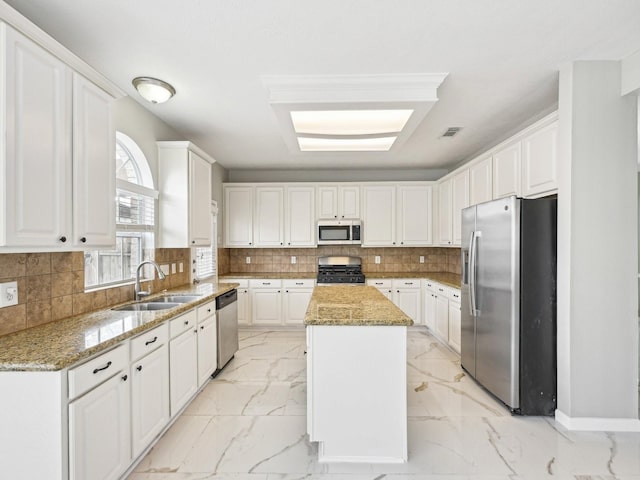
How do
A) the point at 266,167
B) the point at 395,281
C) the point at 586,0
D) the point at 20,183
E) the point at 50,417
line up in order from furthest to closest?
the point at 266,167, the point at 395,281, the point at 586,0, the point at 20,183, the point at 50,417

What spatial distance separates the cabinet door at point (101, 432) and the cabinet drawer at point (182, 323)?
57 centimetres

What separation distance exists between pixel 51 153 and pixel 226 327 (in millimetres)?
2311

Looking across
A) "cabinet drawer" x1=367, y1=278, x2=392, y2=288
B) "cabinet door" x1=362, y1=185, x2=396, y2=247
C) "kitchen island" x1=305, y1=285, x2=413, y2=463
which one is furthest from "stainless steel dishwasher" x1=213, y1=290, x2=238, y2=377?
"cabinet door" x1=362, y1=185, x2=396, y2=247

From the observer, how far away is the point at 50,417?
4.56 feet

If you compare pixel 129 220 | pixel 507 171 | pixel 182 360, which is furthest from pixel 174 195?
pixel 507 171

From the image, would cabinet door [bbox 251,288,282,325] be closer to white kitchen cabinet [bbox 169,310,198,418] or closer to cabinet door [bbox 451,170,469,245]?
white kitchen cabinet [bbox 169,310,198,418]

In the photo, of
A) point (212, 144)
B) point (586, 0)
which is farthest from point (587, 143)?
point (212, 144)

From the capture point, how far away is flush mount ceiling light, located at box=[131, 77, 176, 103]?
2496 millimetres

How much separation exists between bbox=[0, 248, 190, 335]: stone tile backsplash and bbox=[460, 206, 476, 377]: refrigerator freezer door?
3.17 meters

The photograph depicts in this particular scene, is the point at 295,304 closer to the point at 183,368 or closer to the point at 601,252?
the point at 183,368

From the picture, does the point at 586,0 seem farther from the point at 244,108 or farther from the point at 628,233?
the point at 244,108

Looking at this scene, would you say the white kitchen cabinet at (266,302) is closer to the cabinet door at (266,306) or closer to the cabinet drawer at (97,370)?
the cabinet door at (266,306)

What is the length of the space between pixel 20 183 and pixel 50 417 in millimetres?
1035

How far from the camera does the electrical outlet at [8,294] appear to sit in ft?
5.70
